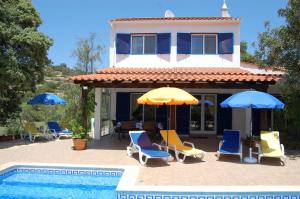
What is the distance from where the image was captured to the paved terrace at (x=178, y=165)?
9.68 metres

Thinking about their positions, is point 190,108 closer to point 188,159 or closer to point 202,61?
point 202,61

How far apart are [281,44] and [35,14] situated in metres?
12.5

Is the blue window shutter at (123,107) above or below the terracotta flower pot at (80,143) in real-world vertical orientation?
above

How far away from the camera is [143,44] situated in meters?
21.0

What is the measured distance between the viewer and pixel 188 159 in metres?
13.2

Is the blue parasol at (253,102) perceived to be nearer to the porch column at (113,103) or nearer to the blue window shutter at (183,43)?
the blue window shutter at (183,43)

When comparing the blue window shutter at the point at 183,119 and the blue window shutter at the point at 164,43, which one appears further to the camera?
the blue window shutter at the point at 183,119

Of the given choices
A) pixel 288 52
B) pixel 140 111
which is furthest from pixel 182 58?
pixel 288 52

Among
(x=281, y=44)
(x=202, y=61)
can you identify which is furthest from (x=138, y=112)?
(x=281, y=44)

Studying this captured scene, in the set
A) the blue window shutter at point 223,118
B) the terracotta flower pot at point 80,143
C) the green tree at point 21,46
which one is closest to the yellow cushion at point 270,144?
the terracotta flower pot at point 80,143

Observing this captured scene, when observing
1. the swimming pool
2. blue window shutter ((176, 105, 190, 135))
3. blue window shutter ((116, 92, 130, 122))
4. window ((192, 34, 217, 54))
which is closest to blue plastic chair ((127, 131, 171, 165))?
the swimming pool

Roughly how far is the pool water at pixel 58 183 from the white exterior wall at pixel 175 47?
10638 mm

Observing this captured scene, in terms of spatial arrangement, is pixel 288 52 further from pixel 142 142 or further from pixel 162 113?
pixel 162 113

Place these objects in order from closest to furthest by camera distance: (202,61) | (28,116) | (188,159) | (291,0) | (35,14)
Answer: (188,159)
(291,0)
(35,14)
(202,61)
(28,116)
